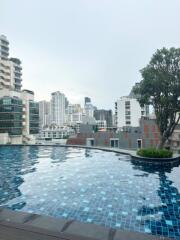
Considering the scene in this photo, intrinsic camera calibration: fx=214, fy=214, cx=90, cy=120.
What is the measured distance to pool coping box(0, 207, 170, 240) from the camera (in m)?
4.55

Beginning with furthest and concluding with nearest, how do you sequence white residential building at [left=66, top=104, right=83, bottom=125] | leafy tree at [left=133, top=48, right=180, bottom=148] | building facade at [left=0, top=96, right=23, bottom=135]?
white residential building at [left=66, top=104, right=83, bottom=125] < building facade at [left=0, top=96, right=23, bottom=135] < leafy tree at [left=133, top=48, right=180, bottom=148]

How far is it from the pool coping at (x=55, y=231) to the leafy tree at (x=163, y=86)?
41.5 feet

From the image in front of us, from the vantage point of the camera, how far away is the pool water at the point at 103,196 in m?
6.35

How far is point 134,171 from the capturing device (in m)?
13.6

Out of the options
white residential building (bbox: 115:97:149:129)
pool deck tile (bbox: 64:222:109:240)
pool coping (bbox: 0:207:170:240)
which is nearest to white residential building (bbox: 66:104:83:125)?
white residential building (bbox: 115:97:149:129)

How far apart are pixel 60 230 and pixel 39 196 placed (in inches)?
151

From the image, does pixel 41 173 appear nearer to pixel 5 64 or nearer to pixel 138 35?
pixel 138 35

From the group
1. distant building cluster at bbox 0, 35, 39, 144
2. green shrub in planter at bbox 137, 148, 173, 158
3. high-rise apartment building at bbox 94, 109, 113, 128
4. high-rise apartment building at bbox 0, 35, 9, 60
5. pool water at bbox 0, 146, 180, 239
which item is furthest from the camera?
high-rise apartment building at bbox 94, 109, 113, 128

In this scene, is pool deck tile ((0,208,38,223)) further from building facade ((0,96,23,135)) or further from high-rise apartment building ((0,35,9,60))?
high-rise apartment building ((0,35,9,60))

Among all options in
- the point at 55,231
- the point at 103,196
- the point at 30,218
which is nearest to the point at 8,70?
the point at 103,196

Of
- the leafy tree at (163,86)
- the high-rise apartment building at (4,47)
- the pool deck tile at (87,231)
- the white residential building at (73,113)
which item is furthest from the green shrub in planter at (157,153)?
the white residential building at (73,113)

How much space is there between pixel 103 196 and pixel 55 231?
3.99 m

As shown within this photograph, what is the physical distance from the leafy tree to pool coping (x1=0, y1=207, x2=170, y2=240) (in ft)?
41.5

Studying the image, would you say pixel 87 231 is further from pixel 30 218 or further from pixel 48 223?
pixel 30 218
